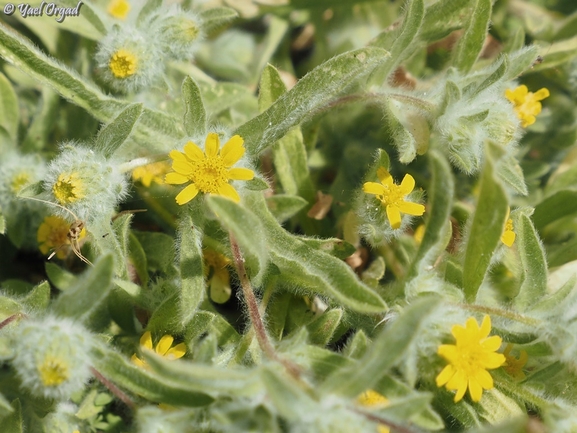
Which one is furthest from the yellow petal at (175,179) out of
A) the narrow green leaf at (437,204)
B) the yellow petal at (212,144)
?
the narrow green leaf at (437,204)

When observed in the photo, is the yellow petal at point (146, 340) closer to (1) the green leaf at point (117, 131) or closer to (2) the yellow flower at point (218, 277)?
(2) the yellow flower at point (218, 277)

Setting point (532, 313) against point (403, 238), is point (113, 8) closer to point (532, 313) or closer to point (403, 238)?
point (403, 238)

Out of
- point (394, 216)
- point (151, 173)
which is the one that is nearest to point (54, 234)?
point (151, 173)

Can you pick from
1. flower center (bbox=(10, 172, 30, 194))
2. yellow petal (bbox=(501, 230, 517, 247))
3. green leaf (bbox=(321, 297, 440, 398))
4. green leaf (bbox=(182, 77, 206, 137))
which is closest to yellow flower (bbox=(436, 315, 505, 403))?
green leaf (bbox=(321, 297, 440, 398))

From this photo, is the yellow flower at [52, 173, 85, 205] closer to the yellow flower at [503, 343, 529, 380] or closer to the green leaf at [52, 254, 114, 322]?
the green leaf at [52, 254, 114, 322]

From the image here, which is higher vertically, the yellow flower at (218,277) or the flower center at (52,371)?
the flower center at (52,371)

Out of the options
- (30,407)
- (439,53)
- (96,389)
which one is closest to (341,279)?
(96,389)
